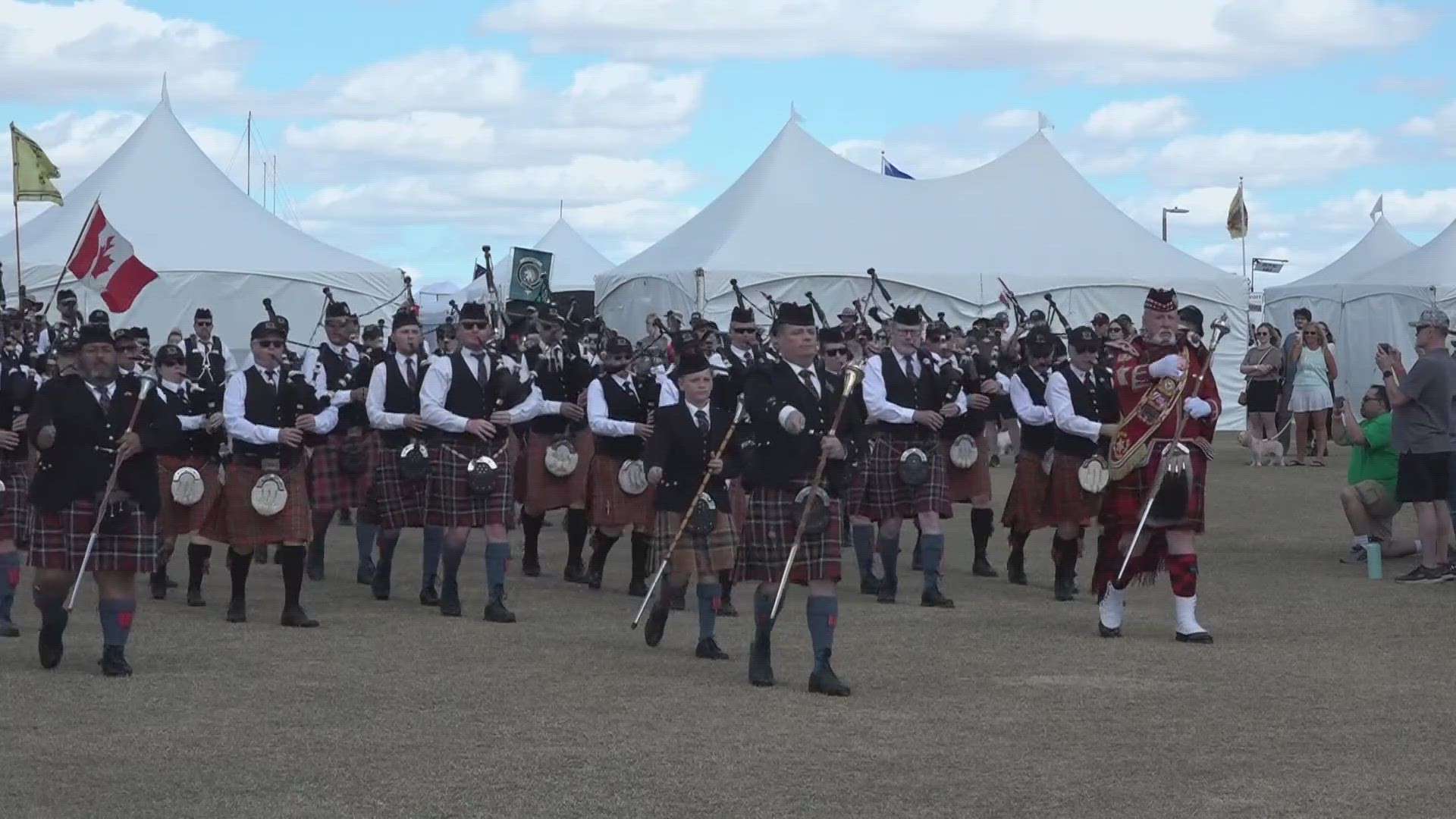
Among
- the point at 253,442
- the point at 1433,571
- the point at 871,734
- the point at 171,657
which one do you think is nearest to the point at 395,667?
the point at 171,657

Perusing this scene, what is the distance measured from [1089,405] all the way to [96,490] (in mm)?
5338

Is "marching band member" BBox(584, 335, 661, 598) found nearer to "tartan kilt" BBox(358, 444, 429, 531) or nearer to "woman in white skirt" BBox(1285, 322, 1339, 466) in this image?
"tartan kilt" BBox(358, 444, 429, 531)

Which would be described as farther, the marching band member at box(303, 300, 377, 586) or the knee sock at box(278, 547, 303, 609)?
the marching band member at box(303, 300, 377, 586)

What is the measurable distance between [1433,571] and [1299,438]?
10130 mm

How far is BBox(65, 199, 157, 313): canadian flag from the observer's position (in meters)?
17.7

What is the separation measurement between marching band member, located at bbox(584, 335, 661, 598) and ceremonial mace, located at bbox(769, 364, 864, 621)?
3509 millimetres

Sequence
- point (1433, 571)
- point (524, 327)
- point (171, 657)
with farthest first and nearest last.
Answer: point (524, 327), point (1433, 571), point (171, 657)

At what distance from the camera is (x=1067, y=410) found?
10555 millimetres

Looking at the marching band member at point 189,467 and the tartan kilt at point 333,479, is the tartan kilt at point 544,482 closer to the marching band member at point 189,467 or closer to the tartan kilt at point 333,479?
the tartan kilt at point 333,479

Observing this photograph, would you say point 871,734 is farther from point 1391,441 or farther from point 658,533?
point 1391,441

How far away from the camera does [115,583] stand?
7.98 meters

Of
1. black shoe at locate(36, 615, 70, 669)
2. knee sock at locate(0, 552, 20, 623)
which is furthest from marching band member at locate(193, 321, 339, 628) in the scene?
black shoe at locate(36, 615, 70, 669)

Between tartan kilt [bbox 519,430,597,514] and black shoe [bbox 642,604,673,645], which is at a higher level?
tartan kilt [bbox 519,430,597,514]

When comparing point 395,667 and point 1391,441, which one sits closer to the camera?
point 395,667
